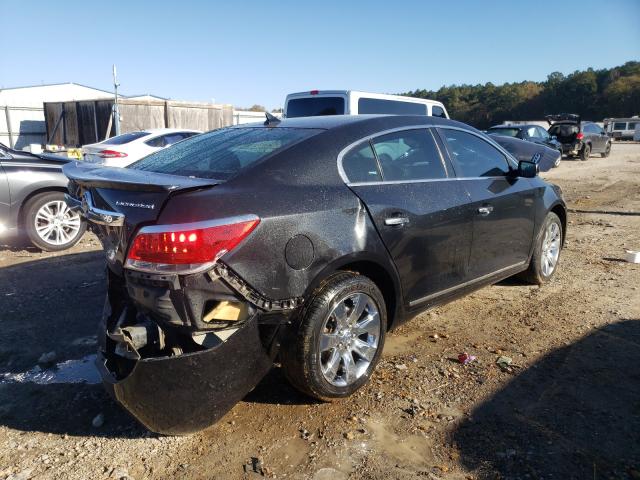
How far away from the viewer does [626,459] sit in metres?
2.60

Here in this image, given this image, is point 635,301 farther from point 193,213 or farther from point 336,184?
point 193,213

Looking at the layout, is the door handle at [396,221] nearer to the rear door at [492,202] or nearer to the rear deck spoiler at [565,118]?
the rear door at [492,202]

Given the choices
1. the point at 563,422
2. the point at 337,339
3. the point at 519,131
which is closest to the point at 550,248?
the point at 563,422

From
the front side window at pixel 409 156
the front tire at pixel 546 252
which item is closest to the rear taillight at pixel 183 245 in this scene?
the front side window at pixel 409 156

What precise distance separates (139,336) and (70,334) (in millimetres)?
1889

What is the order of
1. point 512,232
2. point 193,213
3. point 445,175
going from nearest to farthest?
point 193,213
point 445,175
point 512,232

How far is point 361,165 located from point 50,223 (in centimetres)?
518

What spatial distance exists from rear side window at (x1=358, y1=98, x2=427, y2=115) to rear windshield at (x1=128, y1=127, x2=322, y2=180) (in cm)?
595

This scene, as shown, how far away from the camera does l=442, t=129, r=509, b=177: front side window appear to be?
13.3 ft

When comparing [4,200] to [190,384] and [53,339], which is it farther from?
[190,384]

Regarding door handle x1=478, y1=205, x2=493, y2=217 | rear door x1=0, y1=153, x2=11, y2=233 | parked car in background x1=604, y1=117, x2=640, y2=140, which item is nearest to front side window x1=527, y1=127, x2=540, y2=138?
door handle x1=478, y1=205, x2=493, y2=217

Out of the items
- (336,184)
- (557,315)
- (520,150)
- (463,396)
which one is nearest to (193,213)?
(336,184)

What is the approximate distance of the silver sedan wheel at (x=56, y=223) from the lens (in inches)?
265

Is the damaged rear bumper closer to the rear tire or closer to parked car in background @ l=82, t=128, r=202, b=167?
Result: parked car in background @ l=82, t=128, r=202, b=167
